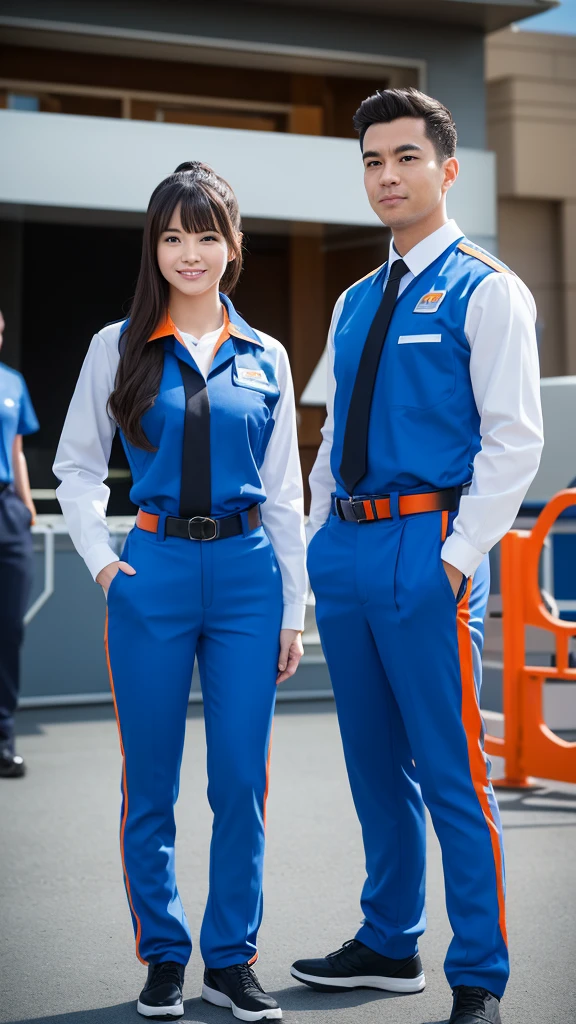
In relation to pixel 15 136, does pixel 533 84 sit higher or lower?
higher

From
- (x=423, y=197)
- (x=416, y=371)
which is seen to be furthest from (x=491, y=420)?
(x=423, y=197)

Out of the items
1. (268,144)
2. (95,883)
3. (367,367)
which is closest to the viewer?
(367,367)

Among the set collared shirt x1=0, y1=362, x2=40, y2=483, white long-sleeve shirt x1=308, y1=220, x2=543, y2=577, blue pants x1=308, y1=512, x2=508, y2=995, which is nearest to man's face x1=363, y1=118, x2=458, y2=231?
white long-sleeve shirt x1=308, y1=220, x2=543, y2=577

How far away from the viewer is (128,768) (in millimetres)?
2705

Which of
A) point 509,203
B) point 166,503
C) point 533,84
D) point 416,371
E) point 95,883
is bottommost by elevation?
point 95,883

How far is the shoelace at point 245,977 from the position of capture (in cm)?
268

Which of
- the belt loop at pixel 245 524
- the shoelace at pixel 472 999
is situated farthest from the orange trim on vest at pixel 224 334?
the shoelace at pixel 472 999

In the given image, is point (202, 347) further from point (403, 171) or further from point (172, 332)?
point (403, 171)

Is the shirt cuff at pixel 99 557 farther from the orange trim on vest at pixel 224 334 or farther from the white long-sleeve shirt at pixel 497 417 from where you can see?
the white long-sleeve shirt at pixel 497 417

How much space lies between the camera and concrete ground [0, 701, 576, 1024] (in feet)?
9.21

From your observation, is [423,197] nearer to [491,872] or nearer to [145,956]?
[491,872]

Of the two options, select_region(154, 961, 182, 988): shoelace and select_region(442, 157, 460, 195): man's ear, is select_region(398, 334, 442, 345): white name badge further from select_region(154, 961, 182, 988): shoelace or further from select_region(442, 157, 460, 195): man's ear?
select_region(154, 961, 182, 988): shoelace

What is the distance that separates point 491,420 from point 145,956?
1.36m

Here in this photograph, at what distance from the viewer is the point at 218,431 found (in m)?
2.68
